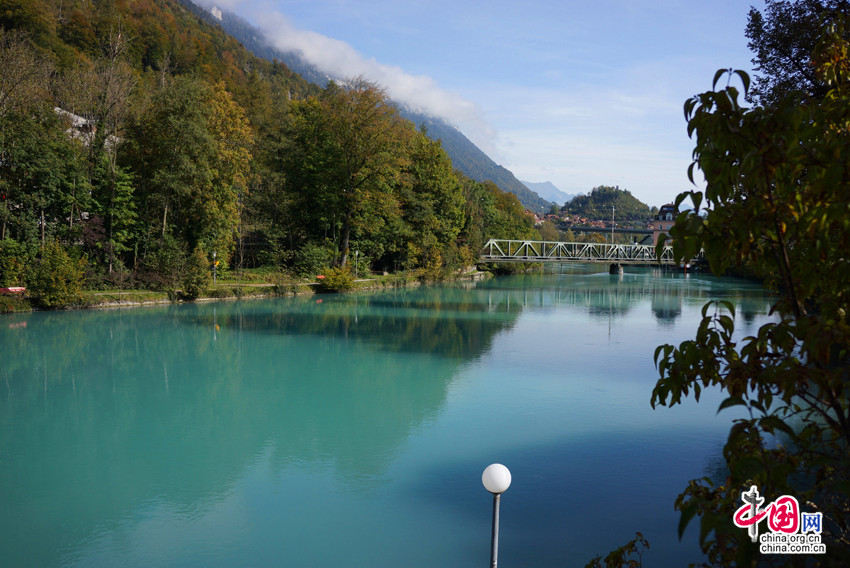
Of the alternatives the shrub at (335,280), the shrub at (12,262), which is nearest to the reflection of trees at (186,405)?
the shrub at (12,262)

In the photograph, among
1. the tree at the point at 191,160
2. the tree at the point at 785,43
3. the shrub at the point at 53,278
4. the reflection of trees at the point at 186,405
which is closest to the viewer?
the reflection of trees at the point at 186,405

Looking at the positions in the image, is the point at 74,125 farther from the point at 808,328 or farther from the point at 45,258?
the point at 808,328

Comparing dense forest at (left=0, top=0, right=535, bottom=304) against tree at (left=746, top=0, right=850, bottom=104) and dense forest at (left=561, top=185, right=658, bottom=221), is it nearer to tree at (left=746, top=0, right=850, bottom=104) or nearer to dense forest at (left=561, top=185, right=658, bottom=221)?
tree at (left=746, top=0, right=850, bottom=104)

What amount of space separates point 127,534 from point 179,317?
15806 millimetres

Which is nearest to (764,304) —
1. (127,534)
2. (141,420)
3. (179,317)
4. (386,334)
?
(386,334)

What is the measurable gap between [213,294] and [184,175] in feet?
16.0

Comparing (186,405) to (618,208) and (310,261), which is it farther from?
(618,208)

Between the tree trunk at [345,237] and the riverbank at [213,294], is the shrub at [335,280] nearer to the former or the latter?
the riverbank at [213,294]

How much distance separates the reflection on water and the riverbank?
2.04 m

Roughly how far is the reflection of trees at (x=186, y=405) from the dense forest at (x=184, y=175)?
4814 millimetres

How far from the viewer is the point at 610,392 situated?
11859 millimetres

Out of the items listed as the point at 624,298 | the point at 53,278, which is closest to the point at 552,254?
the point at 624,298

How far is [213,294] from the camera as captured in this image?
25781mm

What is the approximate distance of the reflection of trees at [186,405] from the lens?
22.7ft
